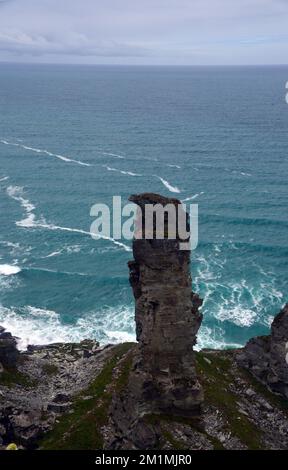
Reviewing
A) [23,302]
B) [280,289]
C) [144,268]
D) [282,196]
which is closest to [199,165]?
[282,196]

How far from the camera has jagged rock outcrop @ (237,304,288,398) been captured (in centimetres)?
7194

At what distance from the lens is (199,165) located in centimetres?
18725

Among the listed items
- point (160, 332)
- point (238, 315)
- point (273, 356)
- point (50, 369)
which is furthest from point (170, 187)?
point (160, 332)

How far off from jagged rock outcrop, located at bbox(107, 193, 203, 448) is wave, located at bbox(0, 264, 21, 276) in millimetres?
58332

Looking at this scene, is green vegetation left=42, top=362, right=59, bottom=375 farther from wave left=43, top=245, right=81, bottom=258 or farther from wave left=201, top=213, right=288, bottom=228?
wave left=201, top=213, right=288, bottom=228

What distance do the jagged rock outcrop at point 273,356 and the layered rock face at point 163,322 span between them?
1436 centimetres

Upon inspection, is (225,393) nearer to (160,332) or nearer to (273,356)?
(273,356)

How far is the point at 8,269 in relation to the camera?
11806 centimetres

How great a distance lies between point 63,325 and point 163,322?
143ft

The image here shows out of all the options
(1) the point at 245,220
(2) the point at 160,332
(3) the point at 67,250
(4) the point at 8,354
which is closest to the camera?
(2) the point at 160,332

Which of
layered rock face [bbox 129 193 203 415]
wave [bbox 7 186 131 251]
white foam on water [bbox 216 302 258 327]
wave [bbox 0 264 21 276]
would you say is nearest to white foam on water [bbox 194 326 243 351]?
white foam on water [bbox 216 302 258 327]

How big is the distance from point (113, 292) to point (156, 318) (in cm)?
5204

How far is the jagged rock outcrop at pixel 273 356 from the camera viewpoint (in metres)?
71.9
